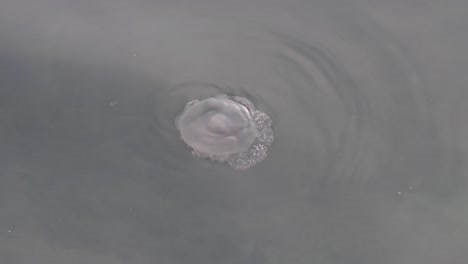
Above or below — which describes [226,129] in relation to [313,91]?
below

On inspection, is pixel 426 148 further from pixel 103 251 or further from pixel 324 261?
pixel 103 251

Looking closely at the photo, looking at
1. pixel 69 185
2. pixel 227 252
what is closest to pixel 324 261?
pixel 227 252

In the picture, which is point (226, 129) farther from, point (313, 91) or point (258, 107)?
point (313, 91)

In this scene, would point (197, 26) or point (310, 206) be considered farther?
point (197, 26)

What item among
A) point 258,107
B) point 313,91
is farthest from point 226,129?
point 313,91

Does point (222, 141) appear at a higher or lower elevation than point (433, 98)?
lower
